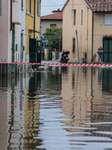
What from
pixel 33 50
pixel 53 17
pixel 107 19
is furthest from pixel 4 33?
pixel 53 17

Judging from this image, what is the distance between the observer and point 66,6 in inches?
2026

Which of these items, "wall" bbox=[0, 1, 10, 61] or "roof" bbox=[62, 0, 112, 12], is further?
"roof" bbox=[62, 0, 112, 12]

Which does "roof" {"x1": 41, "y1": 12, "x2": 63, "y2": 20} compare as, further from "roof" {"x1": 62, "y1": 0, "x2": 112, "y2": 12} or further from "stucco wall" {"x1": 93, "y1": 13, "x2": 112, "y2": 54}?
"stucco wall" {"x1": 93, "y1": 13, "x2": 112, "y2": 54}

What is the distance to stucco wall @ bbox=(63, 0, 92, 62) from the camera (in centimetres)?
4712

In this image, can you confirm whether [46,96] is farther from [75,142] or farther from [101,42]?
[101,42]

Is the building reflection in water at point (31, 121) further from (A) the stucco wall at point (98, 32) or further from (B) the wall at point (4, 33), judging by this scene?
(A) the stucco wall at point (98, 32)

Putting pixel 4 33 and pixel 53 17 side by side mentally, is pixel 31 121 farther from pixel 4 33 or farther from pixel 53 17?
pixel 53 17

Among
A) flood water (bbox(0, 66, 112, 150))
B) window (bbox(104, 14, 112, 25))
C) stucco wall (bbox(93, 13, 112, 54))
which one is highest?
window (bbox(104, 14, 112, 25))

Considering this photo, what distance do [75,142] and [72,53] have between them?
143 ft

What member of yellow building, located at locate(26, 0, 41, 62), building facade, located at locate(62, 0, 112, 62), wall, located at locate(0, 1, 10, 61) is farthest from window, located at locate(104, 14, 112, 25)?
wall, located at locate(0, 1, 10, 61)

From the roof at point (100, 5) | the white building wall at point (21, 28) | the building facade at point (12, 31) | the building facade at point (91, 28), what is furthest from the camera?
the building facade at point (91, 28)

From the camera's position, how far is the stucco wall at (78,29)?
47.1 meters

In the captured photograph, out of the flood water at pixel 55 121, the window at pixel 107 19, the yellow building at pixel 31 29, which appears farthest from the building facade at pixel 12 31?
the window at pixel 107 19

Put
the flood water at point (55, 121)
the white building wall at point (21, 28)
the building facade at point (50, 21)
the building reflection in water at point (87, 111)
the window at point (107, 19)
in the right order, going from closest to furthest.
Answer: the flood water at point (55, 121) < the building reflection in water at point (87, 111) < the white building wall at point (21, 28) < the window at point (107, 19) < the building facade at point (50, 21)
